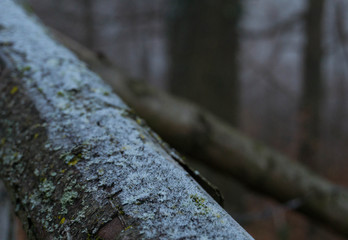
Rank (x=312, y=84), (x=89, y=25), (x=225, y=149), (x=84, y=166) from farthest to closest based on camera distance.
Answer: (x=89, y=25) → (x=312, y=84) → (x=225, y=149) → (x=84, y=166)

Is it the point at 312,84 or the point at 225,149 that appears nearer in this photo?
the point at 225,149

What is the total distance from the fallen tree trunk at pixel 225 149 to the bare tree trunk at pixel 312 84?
345cm

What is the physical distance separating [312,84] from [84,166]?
18.4 ft

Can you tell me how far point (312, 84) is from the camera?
5402mm

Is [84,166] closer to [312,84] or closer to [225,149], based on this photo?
[225,149]

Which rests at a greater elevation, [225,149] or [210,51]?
[225,149]

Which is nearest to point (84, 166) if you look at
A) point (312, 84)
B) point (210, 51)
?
point (210, 51)

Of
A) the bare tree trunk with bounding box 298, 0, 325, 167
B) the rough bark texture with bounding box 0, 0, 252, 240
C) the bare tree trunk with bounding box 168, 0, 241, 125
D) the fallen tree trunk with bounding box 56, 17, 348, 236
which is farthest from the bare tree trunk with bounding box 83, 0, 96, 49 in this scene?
the rough bark texture with bounding box 0, 0, 252, 240

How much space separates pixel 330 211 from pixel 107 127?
201 cm

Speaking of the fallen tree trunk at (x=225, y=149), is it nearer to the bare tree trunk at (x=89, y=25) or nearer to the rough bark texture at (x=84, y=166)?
the rough bark texture at (x=84, y=166)

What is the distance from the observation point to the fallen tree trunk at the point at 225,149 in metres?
1.81

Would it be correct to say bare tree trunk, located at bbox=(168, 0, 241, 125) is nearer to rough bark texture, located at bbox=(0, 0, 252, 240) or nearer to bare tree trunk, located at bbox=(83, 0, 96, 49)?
rough bark texture, located at bbox=(0, 0, 252, 240)

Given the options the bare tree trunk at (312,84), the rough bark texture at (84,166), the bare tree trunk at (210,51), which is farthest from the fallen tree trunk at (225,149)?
the bare tree trunk at (312,84)

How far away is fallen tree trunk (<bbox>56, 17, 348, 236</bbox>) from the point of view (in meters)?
1.81
